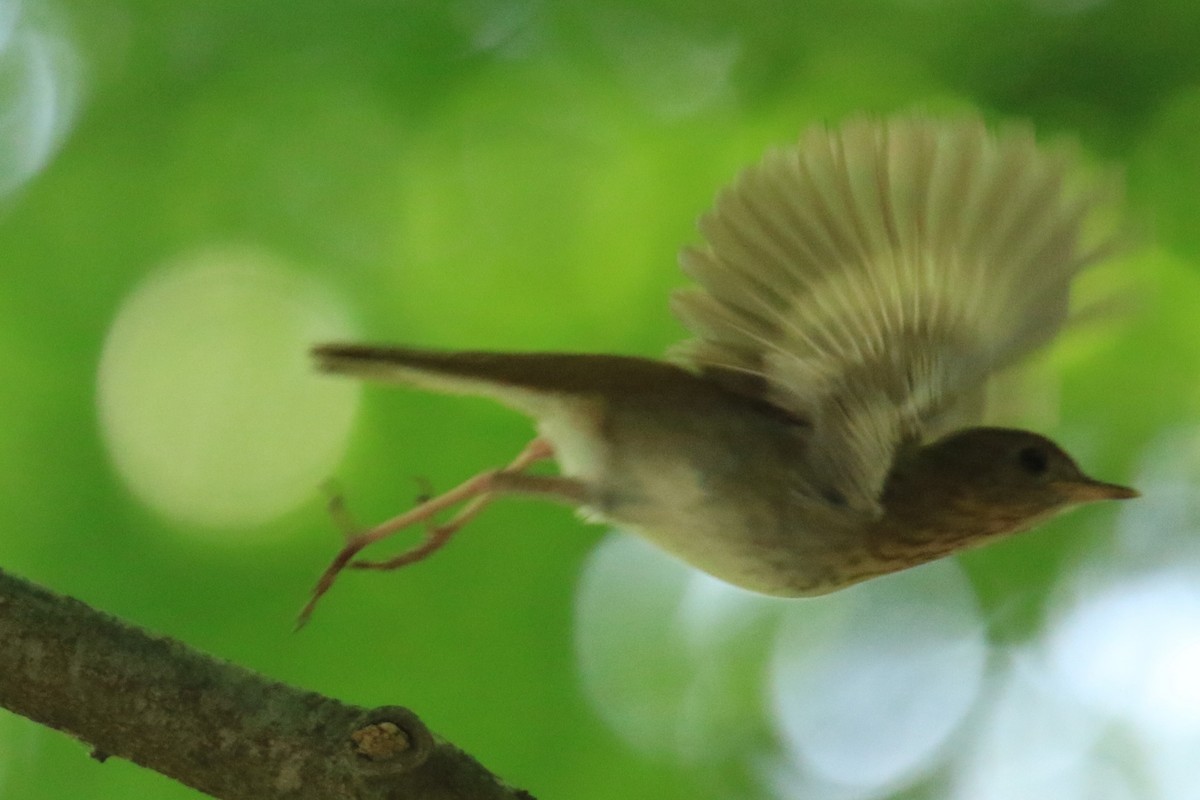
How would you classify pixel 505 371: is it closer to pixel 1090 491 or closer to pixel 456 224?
pixel 1090 491

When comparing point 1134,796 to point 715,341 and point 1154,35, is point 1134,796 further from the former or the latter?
point 715,341

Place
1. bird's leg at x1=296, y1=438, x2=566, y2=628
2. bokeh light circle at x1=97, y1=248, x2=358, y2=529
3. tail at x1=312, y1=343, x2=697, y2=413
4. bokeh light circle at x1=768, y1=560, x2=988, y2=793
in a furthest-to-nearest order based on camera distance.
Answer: bokeh light circle at x1=768, y1=560, x2=988, y2=793 < bokeh light circle at x1=97, y1=248, x2=358, y2=529 < bird's leg at x1=296, y1=438, x2=566, y2=628 < tail at x1=312, y1=343, x2=697, y2=413

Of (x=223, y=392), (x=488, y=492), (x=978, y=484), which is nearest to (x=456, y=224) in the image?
(x=223, y=392)

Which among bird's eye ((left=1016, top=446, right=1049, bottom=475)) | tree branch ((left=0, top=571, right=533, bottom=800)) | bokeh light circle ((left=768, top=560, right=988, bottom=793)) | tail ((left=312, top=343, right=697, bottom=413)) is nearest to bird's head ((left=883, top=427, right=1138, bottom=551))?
bird's eye ((left=1016, top=446, right=1049, bottom=475))

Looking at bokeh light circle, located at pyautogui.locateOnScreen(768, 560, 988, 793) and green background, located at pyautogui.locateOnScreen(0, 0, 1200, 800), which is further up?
green background, located at pyautogui.locateOnScreen(0, 0, 1200, 800)

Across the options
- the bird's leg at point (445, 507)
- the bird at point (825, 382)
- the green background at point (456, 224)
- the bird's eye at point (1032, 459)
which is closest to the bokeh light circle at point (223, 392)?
the green background at point (456, 224)

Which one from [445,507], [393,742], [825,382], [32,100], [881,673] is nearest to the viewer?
[393,742]

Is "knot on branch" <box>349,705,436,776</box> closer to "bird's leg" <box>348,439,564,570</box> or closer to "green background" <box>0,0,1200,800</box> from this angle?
"bird's leg" <box>348,439,564,570</box>

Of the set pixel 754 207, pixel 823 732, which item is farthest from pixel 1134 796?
pixel 754 207
